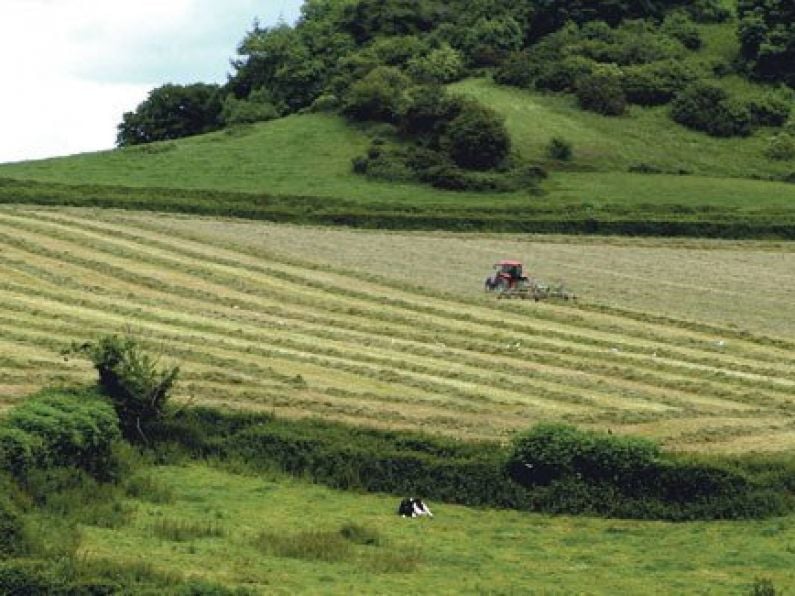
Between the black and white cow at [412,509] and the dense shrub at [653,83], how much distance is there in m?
99.8

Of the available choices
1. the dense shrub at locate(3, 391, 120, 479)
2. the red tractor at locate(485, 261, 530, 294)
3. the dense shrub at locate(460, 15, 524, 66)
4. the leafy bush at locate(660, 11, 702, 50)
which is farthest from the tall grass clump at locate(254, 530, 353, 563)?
the leafy bush at locate(660, 11, 702, 50)

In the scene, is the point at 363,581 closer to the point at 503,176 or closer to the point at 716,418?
the point at 716,418

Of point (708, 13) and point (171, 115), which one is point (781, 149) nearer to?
point (708, 13)

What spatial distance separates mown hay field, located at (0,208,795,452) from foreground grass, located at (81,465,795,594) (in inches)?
311

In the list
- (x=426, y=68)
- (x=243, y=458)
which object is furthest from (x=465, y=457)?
(x=426, y=68)

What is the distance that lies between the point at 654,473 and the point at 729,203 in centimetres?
6827

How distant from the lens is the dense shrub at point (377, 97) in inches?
5694

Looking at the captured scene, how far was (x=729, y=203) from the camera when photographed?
12450 cm

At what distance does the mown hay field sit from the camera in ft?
228

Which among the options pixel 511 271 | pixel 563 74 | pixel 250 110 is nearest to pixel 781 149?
pixel 563 74

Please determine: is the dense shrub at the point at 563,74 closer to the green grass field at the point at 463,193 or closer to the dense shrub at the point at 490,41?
the green grass field at the point at 463,193

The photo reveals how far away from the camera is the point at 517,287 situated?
308 ft

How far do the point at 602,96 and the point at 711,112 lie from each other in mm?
9105

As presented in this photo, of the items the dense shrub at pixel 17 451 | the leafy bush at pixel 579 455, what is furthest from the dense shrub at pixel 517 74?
the dense shrub at pixel 17 451
